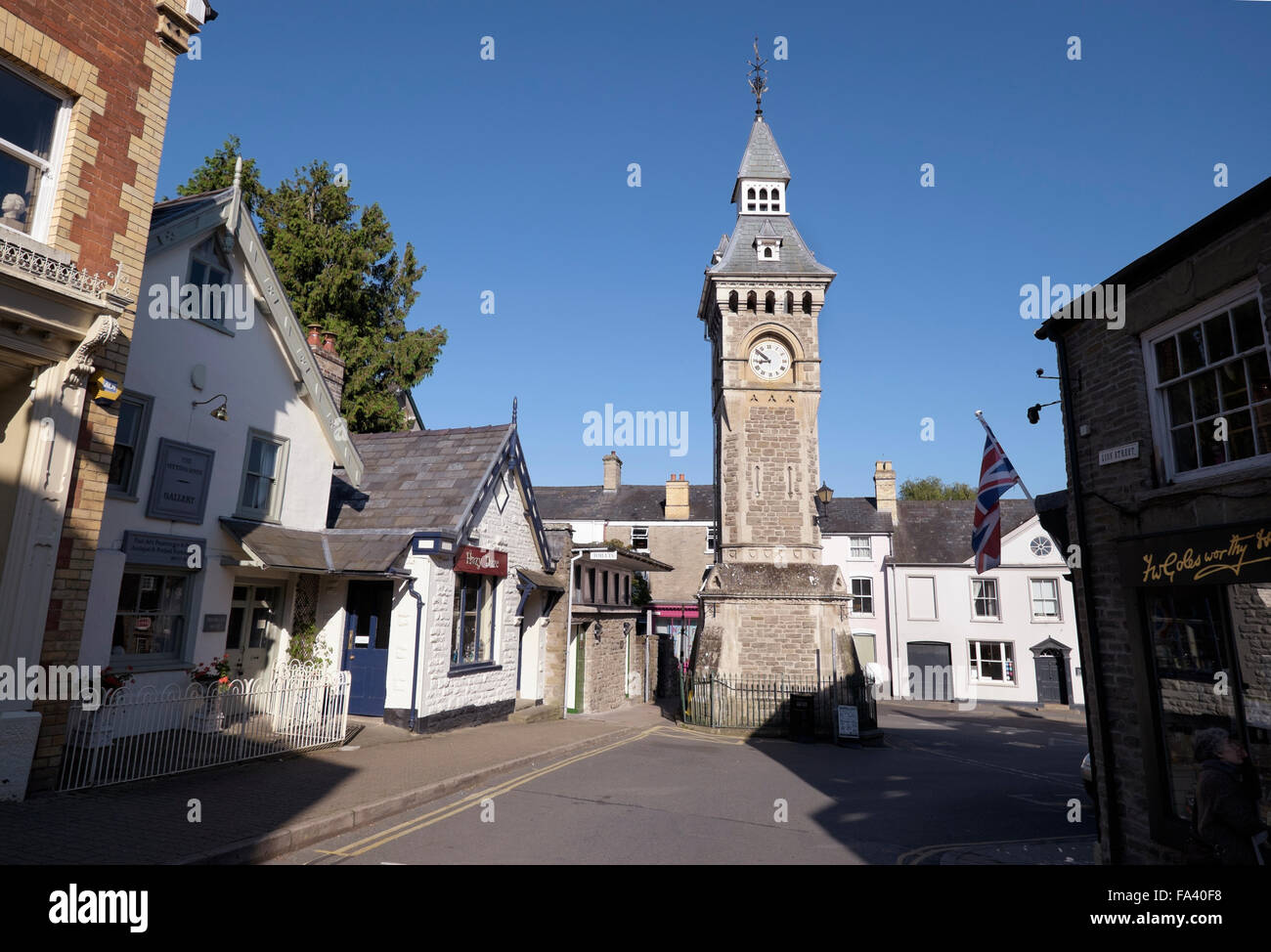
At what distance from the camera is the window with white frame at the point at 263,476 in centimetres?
1332

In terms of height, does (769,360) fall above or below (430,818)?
above

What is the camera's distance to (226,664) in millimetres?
12688

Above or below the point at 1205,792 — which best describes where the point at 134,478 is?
above

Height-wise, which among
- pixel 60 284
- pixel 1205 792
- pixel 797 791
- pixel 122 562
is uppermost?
pixel 60 284

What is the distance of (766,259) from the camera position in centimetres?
2583

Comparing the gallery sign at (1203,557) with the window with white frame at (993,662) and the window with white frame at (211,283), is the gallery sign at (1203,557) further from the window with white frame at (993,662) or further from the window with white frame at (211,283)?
the window with white frame at (993,662)

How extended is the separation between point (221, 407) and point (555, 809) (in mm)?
8983

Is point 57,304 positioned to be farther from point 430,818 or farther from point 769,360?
point 769,360

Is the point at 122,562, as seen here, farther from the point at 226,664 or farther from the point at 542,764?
the point at 542,764

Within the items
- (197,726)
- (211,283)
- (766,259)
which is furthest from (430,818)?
(766,259)

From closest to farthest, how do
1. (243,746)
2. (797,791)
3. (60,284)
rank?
(60,284) → (243,746) → (797,791)

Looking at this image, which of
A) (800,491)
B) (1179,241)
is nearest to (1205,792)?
(1179,241)

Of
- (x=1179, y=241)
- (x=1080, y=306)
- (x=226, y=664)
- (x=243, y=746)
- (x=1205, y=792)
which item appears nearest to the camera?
(x=1205, y=792)
